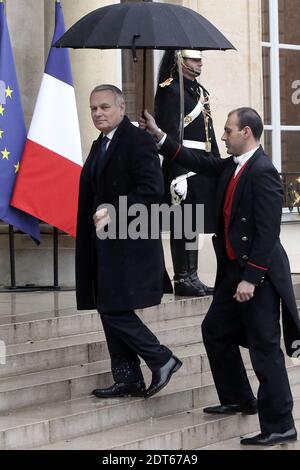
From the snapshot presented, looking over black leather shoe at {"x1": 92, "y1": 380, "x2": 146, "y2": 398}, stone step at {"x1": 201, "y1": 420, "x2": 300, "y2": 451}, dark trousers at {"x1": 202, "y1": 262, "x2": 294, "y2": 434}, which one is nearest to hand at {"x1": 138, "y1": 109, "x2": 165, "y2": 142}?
dark trousers at {"x1": 202, "y1": 262, "x2": 294, "y2": 434}

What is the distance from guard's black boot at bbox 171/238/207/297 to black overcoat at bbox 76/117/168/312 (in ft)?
7.75

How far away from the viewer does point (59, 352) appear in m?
7.43

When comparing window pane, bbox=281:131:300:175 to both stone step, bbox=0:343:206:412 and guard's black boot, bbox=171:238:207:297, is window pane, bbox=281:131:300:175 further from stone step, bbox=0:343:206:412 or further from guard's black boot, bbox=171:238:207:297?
stone step, bbox=0:343:206:412

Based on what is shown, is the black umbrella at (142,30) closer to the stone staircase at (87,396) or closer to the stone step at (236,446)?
the stone staircase at (87,396)

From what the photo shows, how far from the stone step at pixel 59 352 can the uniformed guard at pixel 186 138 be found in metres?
1.09

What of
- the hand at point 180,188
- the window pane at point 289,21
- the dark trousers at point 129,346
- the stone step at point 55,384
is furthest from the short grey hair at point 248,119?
the window pane at point 289,21

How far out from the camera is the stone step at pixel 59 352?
7.22 metres

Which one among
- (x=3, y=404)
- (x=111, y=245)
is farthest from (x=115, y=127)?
(x=3, y=404)

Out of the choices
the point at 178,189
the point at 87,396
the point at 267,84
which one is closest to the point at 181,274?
the point at 178,189

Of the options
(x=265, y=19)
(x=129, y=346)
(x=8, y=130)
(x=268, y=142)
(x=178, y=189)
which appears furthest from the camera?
(x=268, y=142)

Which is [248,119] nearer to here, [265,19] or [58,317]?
[58,317]

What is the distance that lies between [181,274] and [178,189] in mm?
648

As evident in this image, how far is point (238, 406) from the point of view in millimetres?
6891

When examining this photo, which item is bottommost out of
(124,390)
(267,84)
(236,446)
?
(236,446)
